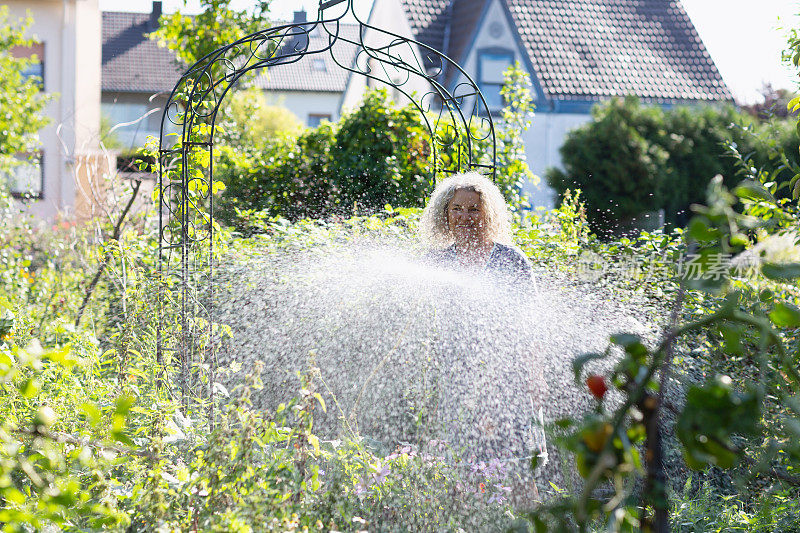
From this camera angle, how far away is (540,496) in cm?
327

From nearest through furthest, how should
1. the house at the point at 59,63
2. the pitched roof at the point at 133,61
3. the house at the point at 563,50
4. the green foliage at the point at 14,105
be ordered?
the green foliage at the point at 14,105, the house at the point at 563,50, the house at the point at 59,63, the pitched roof at the point at 133,61

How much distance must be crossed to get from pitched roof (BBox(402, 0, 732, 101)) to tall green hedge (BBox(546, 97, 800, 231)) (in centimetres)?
277

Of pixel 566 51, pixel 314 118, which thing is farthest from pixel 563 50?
pixel 314 118

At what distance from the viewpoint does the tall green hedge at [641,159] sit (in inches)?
474

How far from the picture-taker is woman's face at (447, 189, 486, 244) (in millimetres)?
3627

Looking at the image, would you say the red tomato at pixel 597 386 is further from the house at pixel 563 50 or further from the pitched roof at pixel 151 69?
the pitched roof at pixel 151 69

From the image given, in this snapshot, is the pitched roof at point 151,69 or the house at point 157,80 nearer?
the house at point 157,80

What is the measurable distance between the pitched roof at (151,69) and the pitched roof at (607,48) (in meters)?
12.6

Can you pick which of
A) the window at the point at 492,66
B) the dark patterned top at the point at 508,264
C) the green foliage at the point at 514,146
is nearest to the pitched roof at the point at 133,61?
the window at the point at 492,66

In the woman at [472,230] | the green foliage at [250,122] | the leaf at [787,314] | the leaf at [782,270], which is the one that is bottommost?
the woman at [472,230]

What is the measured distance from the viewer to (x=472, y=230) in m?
3.63

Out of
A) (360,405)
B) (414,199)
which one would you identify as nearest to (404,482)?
(360,405)

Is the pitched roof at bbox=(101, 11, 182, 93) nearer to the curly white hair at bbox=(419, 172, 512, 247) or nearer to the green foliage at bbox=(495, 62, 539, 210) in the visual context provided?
the green foliage at bbox=(495, 62, 539, 210)

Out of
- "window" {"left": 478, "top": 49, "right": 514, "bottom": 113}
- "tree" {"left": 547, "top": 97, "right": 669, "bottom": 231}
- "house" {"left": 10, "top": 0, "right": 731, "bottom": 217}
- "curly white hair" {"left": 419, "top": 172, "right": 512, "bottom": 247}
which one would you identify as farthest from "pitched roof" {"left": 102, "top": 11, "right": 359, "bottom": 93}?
"curly white hair" {"left": 419, "top": 172, "right": 512, "bottom": 247}
